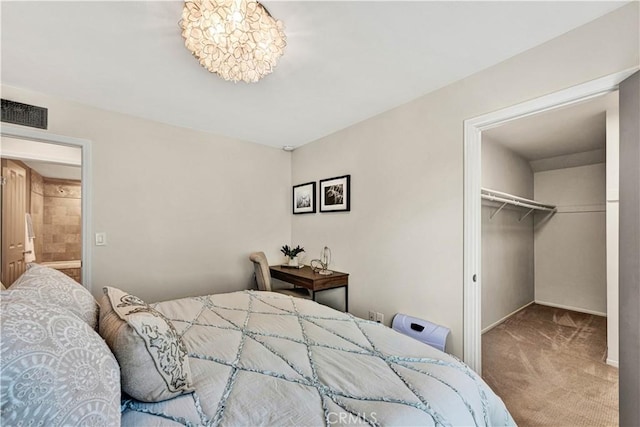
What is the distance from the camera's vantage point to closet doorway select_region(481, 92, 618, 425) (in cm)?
214

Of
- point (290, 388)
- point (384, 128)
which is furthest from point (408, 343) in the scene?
point (384, 128)

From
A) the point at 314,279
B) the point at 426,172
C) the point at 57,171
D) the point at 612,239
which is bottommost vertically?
the point at 314,279

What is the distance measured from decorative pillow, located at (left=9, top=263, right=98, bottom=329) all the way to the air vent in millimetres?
1599

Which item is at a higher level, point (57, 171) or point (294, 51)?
point (294, 51)

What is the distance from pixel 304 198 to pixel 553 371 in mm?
3035

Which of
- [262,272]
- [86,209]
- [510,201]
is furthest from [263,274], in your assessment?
[510,201]

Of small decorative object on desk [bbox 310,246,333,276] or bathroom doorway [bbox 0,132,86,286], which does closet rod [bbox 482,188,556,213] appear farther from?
bathroom doorway [bbox 0,132,86,286]

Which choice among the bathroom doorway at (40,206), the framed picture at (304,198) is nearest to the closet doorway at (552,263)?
the framed picture at (304,198)

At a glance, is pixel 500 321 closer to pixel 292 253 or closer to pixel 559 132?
pixel 559 132

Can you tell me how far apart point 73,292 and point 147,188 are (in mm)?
1743

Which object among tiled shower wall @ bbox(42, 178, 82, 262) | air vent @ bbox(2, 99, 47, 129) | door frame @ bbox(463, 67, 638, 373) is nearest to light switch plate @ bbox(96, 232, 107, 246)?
air vent @ bbox(2, 99, 47, 129)

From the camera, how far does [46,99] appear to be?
225cm

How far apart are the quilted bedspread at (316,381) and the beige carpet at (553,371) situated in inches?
46.8

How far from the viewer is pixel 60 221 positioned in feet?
17.2
